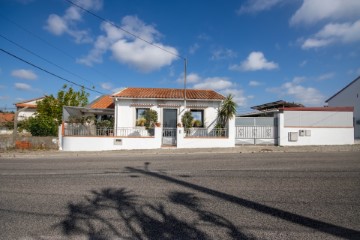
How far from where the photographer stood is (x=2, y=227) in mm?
3758

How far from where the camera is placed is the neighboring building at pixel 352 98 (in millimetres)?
23938

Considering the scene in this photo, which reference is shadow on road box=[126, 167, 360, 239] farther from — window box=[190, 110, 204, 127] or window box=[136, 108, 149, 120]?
window box=[136, 108, 149, 120]

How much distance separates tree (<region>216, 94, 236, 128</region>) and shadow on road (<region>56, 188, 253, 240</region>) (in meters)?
11.3

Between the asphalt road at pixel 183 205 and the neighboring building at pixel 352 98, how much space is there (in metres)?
20.1

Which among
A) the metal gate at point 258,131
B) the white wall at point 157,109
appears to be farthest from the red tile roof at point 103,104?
the metal gate at point 258,131

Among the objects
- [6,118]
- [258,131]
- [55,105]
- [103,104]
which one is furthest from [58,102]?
[6,118]

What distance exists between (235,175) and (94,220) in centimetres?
464

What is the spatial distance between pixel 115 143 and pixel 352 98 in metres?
25.7

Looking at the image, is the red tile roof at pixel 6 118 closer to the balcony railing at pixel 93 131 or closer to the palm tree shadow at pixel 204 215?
the balcony railing at pixel 93 131

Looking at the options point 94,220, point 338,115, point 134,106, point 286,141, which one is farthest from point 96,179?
point 338,115

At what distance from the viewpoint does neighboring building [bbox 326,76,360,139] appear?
23.9 metres

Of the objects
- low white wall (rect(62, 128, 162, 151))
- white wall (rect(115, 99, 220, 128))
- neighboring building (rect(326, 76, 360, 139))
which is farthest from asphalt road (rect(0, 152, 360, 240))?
neighboring building (rect(326, 76, 360, 139))

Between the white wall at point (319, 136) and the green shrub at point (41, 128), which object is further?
the green shrub at point (41, 128)

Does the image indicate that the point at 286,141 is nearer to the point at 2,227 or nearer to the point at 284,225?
the point at 284,225
